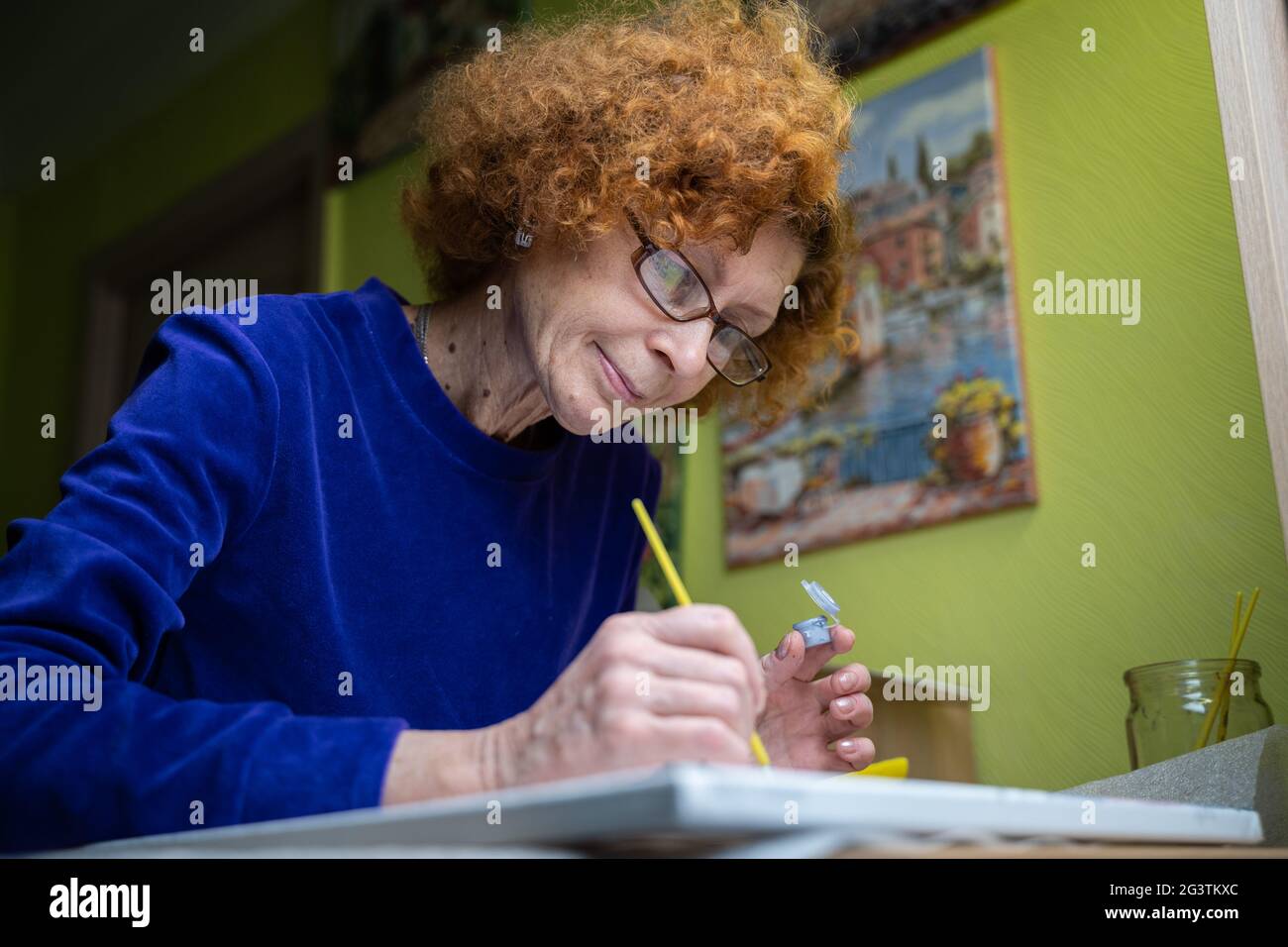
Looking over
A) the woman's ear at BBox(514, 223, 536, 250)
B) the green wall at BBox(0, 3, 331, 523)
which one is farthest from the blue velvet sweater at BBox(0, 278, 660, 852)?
the green wall at BBox(0, 3, 331, 523)

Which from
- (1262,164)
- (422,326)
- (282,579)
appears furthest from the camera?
(422,326)

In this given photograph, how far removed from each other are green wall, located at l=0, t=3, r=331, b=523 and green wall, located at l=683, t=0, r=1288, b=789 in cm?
207

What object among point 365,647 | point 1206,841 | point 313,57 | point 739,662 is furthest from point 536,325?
point 313,57

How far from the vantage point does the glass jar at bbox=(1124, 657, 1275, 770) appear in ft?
3.63

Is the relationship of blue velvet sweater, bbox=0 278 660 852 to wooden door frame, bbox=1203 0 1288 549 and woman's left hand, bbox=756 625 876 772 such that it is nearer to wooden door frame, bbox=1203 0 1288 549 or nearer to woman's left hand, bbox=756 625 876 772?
woman's left hand, bbox=756 625 876 772

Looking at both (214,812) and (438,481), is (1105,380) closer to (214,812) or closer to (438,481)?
(438,481)

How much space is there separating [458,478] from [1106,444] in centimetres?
91

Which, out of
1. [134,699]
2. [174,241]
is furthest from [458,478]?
[174,241]

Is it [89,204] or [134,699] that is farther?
[89,204]

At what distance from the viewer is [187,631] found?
99 cm

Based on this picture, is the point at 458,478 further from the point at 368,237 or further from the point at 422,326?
the point at 368,237

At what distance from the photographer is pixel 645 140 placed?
109 cm

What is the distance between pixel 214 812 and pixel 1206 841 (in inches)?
20.6

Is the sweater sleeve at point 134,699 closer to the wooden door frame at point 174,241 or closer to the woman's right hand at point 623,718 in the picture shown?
the woman's right hand at point 623,718
